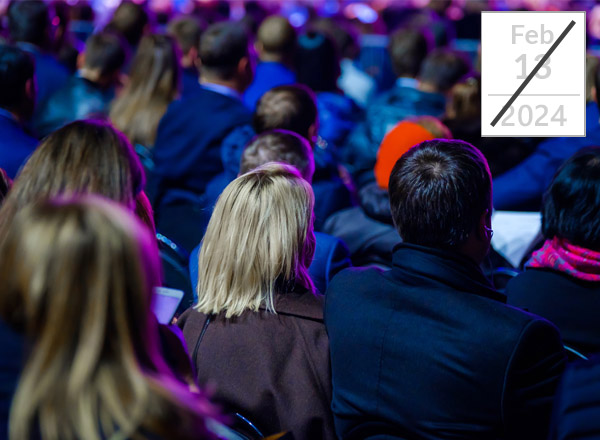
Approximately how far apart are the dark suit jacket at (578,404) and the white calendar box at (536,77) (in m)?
1.15

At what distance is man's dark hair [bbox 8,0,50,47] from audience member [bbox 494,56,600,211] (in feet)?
11.9

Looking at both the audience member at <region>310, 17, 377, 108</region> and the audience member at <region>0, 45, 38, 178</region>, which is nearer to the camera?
the audience member at <region>0, 45, 38, 178</region>

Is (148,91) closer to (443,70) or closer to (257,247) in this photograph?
(443,70)

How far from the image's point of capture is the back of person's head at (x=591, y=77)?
13.5ft

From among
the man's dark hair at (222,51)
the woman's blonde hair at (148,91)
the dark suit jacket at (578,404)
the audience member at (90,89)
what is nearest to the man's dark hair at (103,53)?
the audience member at (90,89)

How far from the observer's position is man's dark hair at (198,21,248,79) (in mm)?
4625

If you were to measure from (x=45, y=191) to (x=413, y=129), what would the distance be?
6.10 feet

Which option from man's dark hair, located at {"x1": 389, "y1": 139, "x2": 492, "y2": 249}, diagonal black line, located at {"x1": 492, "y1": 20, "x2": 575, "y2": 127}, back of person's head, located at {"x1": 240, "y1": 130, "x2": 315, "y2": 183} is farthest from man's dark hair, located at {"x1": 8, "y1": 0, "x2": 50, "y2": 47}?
man's dark hair, located at {"x1": 389, "y1": 139, "x2": 492, "y2": 249}

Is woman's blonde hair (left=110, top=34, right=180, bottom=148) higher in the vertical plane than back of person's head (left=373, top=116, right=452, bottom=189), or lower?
higher

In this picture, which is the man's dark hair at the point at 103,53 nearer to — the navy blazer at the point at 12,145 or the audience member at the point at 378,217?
the navy blazer at the point at 12,145

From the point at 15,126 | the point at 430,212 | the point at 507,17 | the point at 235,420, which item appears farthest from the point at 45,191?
the point at 507,17

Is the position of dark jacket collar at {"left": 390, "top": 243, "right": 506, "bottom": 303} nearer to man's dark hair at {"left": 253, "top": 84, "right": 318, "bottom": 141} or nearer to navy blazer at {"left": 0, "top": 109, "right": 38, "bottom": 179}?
man's dark hair at {"left": 253, "top": 84, "right": 318, "bottom": 141}

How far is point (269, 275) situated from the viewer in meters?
2.37

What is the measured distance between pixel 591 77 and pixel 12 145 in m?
3.19
